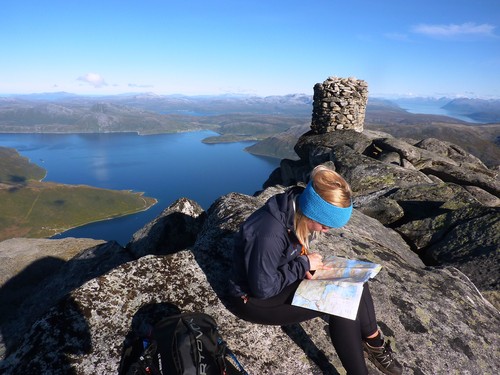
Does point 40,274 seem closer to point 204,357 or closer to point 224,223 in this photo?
point 224,223

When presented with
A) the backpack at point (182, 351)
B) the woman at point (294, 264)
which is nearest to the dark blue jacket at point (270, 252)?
the woman at point (294, 264)

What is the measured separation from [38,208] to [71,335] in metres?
183

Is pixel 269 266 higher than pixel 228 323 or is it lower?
higher

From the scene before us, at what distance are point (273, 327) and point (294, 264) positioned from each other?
1.24 metres

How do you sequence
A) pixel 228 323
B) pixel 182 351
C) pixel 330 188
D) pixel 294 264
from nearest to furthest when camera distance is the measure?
1. pixel 182 351
2. pixel 330 188
3. pixel 294 264
4. pixel 228 323

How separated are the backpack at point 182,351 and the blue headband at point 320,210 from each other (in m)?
2.05

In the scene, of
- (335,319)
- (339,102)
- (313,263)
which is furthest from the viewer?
(339,102)

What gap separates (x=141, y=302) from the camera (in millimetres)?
5312

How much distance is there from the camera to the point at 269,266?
455cm

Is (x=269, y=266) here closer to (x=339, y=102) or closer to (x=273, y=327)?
(x=273, y=327)

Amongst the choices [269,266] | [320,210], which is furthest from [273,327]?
[320,210]

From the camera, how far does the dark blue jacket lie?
4.48 meters

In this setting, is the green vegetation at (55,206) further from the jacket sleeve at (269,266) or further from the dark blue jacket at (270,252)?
the jacket sleeve at (269,266)

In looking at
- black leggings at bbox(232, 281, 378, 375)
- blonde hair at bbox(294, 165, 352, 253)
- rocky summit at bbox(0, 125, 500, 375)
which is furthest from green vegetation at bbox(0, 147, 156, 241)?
blonde hair at bbox(294, 165, 352, 253)
